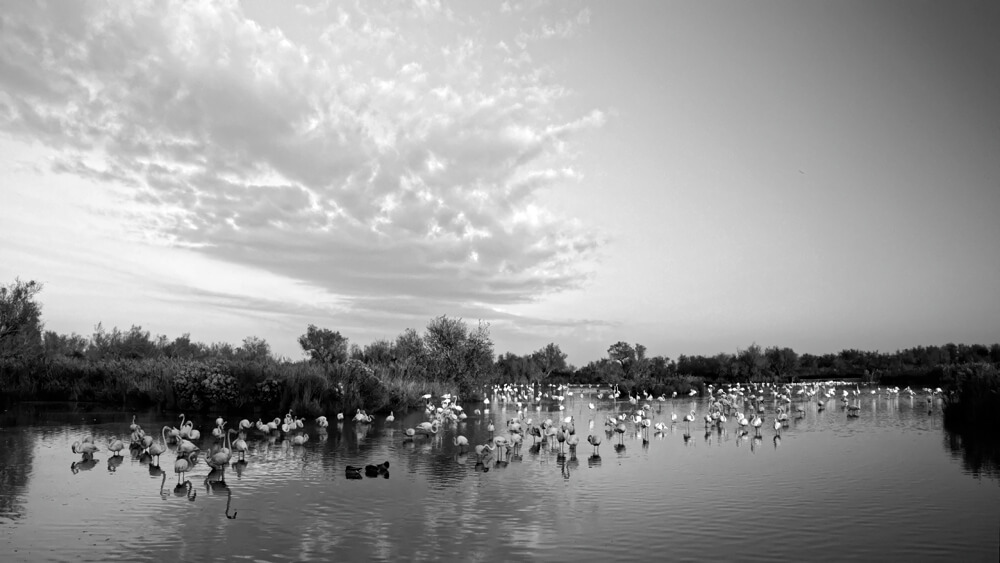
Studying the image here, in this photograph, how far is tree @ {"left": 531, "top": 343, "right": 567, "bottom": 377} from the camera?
340ft

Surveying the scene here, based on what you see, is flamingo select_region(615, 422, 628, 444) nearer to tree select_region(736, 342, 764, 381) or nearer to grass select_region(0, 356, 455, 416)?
grass select_region(0, 356, 455, 416)

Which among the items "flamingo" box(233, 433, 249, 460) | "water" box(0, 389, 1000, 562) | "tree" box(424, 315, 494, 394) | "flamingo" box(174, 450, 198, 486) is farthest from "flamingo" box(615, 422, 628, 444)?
"tree" box(424, 315, 494, 394)

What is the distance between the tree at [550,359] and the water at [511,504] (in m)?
85.0

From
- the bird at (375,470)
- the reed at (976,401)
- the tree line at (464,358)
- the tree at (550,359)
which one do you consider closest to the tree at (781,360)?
the tree line at (464,358)

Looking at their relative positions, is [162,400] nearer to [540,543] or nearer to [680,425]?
[680,425]

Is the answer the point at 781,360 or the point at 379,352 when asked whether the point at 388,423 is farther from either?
the point at 781,360

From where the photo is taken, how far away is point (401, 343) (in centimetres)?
5600

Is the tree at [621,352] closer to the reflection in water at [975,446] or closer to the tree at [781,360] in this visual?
the tree at [781,360]

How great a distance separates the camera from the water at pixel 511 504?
27.0 ft

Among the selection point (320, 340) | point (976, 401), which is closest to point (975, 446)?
point (976, 401)

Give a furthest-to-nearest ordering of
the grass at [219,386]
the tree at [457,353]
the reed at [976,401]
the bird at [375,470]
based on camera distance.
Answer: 1. the tree at [457,353]
2. the grass at [219,386]
3. the reed at [976,401]
4. the bird at [375,470]

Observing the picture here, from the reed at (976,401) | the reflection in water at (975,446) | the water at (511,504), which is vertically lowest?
the water at (511,504)

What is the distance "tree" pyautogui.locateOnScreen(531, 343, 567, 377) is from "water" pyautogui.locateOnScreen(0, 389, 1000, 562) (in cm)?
8499

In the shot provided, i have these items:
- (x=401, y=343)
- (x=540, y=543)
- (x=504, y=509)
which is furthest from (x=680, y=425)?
(x=401, y=343)
